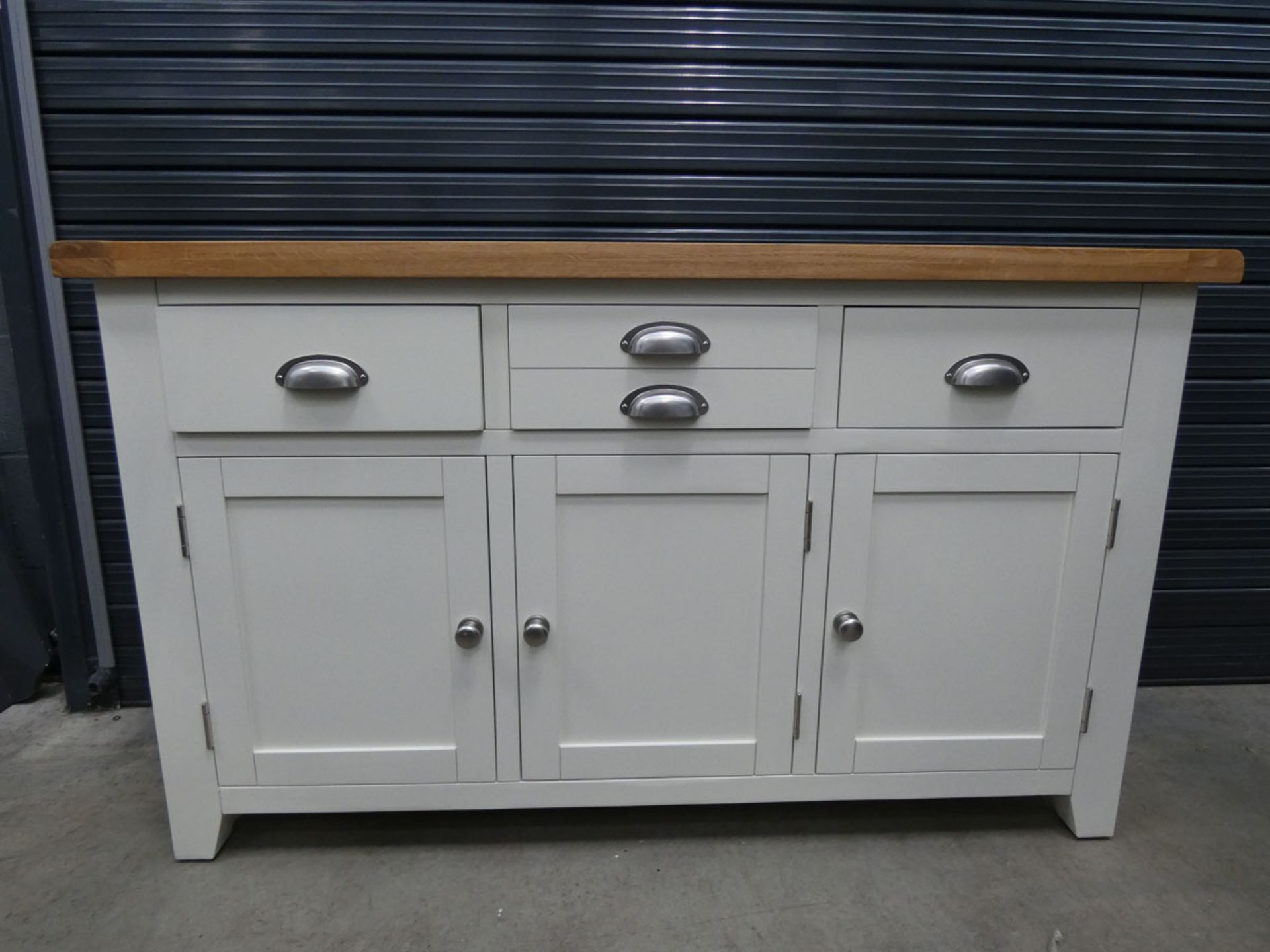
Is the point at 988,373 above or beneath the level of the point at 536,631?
above

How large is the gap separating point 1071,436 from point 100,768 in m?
1.95

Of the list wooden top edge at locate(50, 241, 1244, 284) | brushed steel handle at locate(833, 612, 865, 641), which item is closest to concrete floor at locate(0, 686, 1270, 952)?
brushed steel handle at locate(833, 612, 865, 641)

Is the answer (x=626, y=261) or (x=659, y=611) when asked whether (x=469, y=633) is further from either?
(x=626, y=261)

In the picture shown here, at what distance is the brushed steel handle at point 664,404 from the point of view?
3.67 ft

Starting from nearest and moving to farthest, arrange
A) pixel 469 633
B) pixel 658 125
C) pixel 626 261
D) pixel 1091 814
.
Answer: pixel 626 261, pixel 469 633, pixel 1091 814, pixel 658 125

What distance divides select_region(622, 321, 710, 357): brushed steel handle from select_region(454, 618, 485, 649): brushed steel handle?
1.61ft

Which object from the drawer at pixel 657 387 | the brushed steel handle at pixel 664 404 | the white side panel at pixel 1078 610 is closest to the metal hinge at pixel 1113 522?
the white side panel at pixel 1078 610

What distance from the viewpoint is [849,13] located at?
1625mm

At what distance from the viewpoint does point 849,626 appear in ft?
3.98

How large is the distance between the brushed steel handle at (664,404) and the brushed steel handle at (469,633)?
412mm

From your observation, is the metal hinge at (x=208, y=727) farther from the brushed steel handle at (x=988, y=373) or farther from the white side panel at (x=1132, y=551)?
the white side panel at (x=1132, y=551)

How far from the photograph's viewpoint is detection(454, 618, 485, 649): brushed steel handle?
46.7 inches

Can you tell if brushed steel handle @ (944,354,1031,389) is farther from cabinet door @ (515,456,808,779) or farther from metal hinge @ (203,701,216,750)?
metal hinge @ (203,701,216,750)

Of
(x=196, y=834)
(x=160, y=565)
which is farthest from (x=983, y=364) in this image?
(x=196, y=834)
